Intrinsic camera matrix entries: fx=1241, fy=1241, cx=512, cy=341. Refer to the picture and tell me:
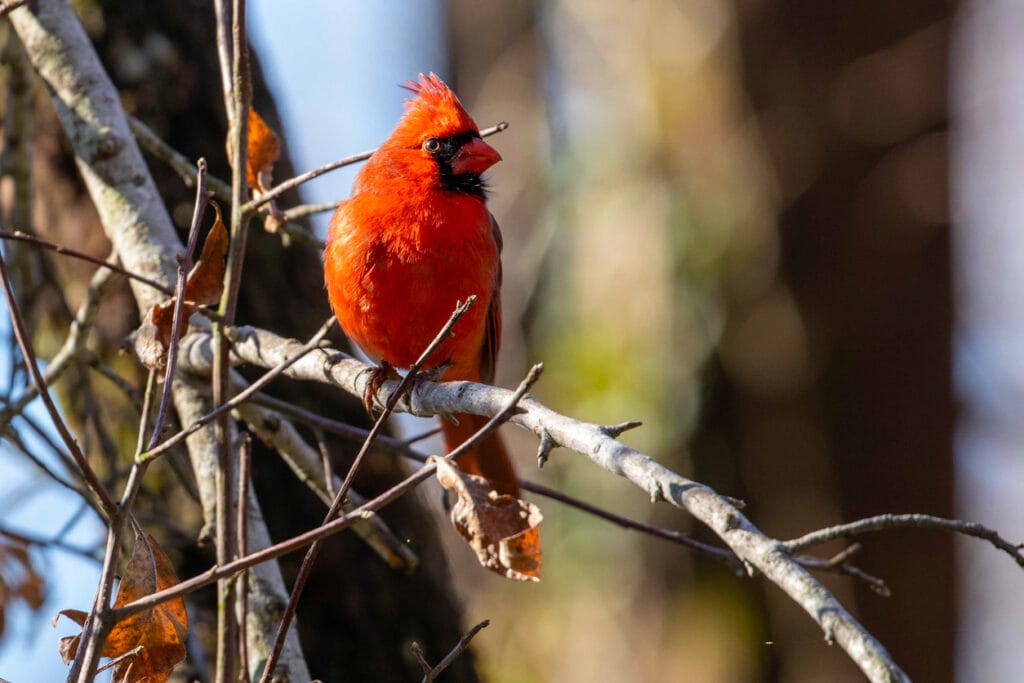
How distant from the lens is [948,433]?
5957 millimetres

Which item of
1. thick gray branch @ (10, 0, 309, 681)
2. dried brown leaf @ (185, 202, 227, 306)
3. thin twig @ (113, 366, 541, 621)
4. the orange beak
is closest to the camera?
thin twig @ (113, 366, 541, 621)

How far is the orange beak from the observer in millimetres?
3281

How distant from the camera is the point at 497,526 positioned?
5.41 feet

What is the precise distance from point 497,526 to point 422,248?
4.76 feet

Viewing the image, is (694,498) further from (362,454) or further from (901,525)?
(362,454)

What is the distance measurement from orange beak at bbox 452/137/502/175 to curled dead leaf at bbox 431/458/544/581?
1.71 meters

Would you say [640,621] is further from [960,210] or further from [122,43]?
[122,43]

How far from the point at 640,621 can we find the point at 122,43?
12.2 feet

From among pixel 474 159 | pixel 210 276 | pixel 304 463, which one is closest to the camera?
pixel 210 276

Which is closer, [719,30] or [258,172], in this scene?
[258,172]

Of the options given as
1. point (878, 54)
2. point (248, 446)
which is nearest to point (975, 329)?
point (878, 54)

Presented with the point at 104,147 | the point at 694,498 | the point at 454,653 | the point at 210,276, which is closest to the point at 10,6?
the point at 210,276

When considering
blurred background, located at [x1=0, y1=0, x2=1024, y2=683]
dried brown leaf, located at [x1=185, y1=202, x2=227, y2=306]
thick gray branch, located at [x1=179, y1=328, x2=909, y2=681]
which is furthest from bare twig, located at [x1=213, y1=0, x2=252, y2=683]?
blurred background, located at [x1=0, y1=0, x2=1024, y2=683]

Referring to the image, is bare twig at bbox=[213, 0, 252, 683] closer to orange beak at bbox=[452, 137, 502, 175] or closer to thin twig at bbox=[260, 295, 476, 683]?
thin twig at bbox=[260, 295, 476, 683]
